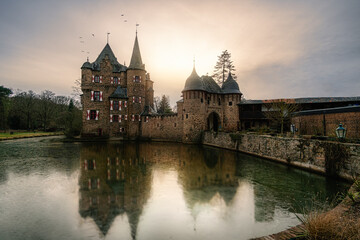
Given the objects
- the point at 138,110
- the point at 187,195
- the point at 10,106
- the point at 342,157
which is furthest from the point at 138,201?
the point at 10,106

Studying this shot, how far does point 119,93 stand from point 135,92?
8.31 feet

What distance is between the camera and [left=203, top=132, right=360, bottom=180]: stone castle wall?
8648 millimetres

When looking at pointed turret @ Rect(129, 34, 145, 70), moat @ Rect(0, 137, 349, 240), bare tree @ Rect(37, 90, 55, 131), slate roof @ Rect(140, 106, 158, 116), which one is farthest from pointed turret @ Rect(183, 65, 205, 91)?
bare tree @ Rect(37, 90, 55, 131)

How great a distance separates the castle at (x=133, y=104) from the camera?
26.0 meters

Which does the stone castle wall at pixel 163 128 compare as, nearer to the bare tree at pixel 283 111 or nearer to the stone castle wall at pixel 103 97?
the stone castle wall at pixel 103 97

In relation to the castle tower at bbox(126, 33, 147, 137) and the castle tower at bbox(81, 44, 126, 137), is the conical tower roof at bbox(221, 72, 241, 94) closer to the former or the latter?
the castle tower at bbox(126, 33, 147, 137)

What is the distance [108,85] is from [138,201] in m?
26.0

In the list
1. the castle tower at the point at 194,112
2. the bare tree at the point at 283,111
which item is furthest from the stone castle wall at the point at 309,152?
the castle tower at the point at 194,112

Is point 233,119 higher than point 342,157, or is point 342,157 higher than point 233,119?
Result: point 233,119

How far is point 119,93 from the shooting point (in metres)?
28.9

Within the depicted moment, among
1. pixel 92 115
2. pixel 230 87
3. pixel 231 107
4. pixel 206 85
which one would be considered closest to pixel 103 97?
pixel 92 115

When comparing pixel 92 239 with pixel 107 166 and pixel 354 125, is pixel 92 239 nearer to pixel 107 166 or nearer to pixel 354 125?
pixel 107 166

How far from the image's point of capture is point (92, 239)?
434 cm

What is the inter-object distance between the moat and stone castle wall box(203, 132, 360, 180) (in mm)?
798
